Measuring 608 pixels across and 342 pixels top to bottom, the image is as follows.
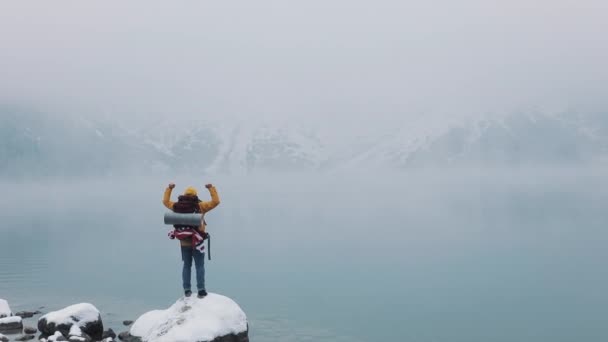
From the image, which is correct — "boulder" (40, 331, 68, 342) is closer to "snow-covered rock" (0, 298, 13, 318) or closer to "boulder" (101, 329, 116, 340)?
"boulder" (101, 329, 116, 340)

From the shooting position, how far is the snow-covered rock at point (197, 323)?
18.2 m

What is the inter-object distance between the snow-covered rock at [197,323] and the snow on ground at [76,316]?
104 inches

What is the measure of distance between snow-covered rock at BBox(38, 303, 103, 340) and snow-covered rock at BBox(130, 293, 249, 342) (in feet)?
8.04

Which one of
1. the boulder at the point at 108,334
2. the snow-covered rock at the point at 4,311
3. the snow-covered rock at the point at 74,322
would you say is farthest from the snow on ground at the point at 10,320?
the boulder at the point at 108,334

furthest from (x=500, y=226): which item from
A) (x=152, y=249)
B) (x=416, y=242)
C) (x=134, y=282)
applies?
(x=134, y=282)

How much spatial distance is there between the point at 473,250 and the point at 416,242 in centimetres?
776

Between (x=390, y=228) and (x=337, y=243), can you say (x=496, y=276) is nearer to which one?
(x=337, y=243)

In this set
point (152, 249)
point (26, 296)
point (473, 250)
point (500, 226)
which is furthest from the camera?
point (500, 226)

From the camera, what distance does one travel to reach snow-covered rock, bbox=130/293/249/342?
715 inches

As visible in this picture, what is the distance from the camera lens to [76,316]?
22.0m

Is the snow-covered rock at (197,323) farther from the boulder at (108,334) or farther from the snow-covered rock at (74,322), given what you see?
the snow-covered rock at (74,322)

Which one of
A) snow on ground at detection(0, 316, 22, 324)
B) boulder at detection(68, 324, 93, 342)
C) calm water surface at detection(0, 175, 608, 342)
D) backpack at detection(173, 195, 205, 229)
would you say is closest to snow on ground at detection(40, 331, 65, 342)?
boulder at detection(68, 324, 93, 342)

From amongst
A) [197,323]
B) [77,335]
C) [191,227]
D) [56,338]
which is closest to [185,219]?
[191,227]

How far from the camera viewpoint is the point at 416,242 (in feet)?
191
